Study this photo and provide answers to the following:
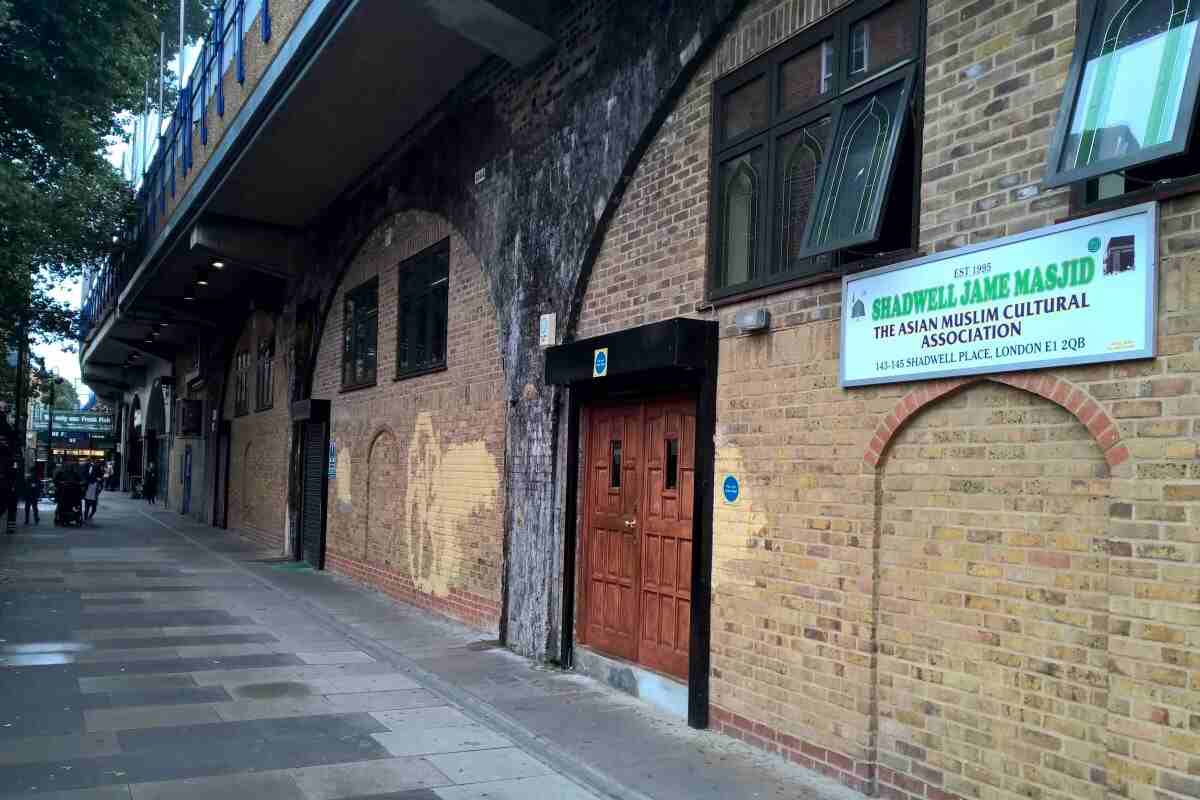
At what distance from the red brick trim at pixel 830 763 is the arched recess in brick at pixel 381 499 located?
308 inches

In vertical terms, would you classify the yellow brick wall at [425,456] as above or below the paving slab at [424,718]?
above

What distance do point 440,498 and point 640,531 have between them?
4.58m

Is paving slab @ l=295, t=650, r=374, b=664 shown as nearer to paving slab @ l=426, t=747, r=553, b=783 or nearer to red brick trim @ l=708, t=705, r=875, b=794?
paving slab @ l=426, t=747, r=553, b=783

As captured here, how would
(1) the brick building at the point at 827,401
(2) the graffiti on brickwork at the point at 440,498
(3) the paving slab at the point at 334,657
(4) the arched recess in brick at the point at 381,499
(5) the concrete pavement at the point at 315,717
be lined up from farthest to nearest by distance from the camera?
(4) the arched recess in brick at the point at 381,499 → (2) the graffiti on brickwork at the point at 440,498 → (3) the paving slab at the point at 334,657 → (5) the concrete pavement at the point at 315,717 → (1) the brick building at the point at 827,401

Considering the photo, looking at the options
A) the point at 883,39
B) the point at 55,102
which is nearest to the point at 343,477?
the point at 55,102

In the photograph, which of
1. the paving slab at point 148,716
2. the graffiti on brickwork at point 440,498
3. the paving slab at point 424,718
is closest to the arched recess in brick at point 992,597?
the paving slab at point 424,718

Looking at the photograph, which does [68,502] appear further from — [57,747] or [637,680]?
[637,680]

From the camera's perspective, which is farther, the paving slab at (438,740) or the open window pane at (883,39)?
the paving slab at (438,740)

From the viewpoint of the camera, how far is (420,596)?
12.6m

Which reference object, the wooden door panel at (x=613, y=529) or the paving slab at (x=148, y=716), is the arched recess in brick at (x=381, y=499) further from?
the paving slab at (x=148, y=716)

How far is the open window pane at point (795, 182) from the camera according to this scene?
664 centimetres

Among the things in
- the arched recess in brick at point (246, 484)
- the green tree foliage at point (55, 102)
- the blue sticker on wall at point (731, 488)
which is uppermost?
the green tree foliage at point (55, 102)

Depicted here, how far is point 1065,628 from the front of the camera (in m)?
4.69

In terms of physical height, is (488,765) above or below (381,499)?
below
